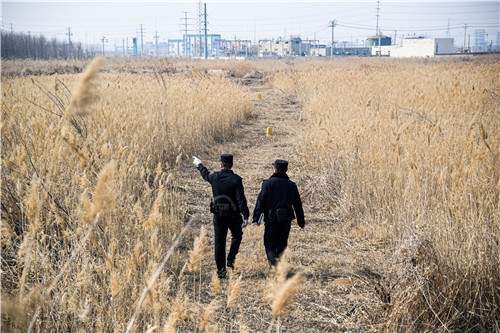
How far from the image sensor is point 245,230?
434 cm

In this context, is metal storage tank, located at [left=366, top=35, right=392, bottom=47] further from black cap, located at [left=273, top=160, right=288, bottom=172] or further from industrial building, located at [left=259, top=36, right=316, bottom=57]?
black cap, located at [left=273, top=160, right=288, bottom=172]

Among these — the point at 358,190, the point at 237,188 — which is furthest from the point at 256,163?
the point at 237,188

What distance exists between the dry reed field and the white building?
2311 inches

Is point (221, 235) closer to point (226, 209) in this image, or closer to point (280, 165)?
point (226, 209)

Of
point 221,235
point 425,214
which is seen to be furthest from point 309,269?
point 425,214

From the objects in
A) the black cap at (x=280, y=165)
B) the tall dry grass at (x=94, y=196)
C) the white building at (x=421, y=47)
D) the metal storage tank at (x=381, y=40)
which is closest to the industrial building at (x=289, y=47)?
the metal storage tank at (x=381, y=40)

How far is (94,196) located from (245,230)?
3.20m

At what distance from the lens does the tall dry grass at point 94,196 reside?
171 centimetres

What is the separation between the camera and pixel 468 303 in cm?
255

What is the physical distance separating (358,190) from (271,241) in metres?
1.52

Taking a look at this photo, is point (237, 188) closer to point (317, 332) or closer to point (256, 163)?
point (317, 332)

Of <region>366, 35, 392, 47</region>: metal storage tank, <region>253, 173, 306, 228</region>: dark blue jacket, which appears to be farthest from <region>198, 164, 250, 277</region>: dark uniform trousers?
<region>366, 35, 392, 47</region>: metal storage tank

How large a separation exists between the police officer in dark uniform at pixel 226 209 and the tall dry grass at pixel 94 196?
1.40ft

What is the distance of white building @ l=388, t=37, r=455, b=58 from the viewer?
6009cm
